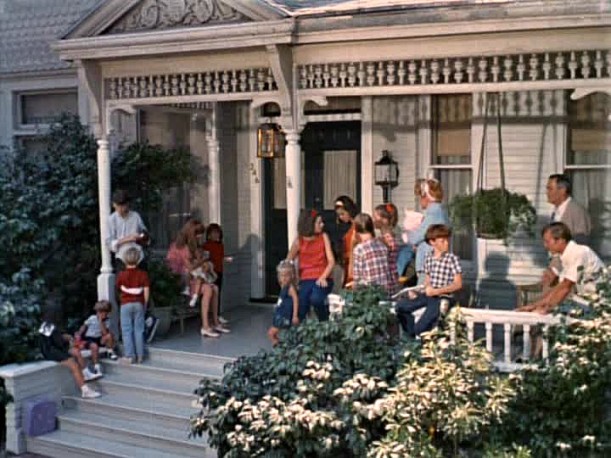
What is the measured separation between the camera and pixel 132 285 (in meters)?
9.26

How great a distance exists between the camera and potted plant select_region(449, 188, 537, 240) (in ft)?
29.2

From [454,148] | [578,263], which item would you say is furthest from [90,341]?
[578,263]

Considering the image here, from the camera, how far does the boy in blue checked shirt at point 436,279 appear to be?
24.5ft

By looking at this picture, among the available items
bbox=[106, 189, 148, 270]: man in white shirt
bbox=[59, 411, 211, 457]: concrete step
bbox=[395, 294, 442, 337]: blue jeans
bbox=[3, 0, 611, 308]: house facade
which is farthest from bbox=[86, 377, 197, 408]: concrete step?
bbox=[395, 294, 442, 337]: blue jeans

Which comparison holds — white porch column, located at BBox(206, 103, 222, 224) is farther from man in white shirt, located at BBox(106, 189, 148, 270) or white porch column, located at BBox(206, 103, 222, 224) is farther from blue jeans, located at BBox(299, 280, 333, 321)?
blue jeans, located at BBox(299, 280, 333, 321)

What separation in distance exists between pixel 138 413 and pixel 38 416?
1008 millimetres

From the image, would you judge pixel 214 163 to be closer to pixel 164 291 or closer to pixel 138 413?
pixel 164 291

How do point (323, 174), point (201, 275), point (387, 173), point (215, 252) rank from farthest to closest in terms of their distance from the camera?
1. point (323, 174)
2. point (387, 173)
3. point (215, 252)
4. point (201, 275)

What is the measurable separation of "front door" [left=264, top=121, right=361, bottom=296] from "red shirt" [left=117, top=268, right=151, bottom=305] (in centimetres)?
308

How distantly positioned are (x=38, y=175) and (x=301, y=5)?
13.2 feet

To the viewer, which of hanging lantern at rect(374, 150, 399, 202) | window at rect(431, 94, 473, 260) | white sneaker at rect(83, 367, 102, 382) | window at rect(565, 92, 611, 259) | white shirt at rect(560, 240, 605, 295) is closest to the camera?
white shirt at rect(560, 240, 605, 295)

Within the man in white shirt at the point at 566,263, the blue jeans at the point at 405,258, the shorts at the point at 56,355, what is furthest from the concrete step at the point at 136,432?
the man in white shirt at the point at 566,263

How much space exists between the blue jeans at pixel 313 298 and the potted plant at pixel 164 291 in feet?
7.49

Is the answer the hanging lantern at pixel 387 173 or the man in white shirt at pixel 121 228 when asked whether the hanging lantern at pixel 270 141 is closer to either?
the hanging lantern at pixel 387 173
